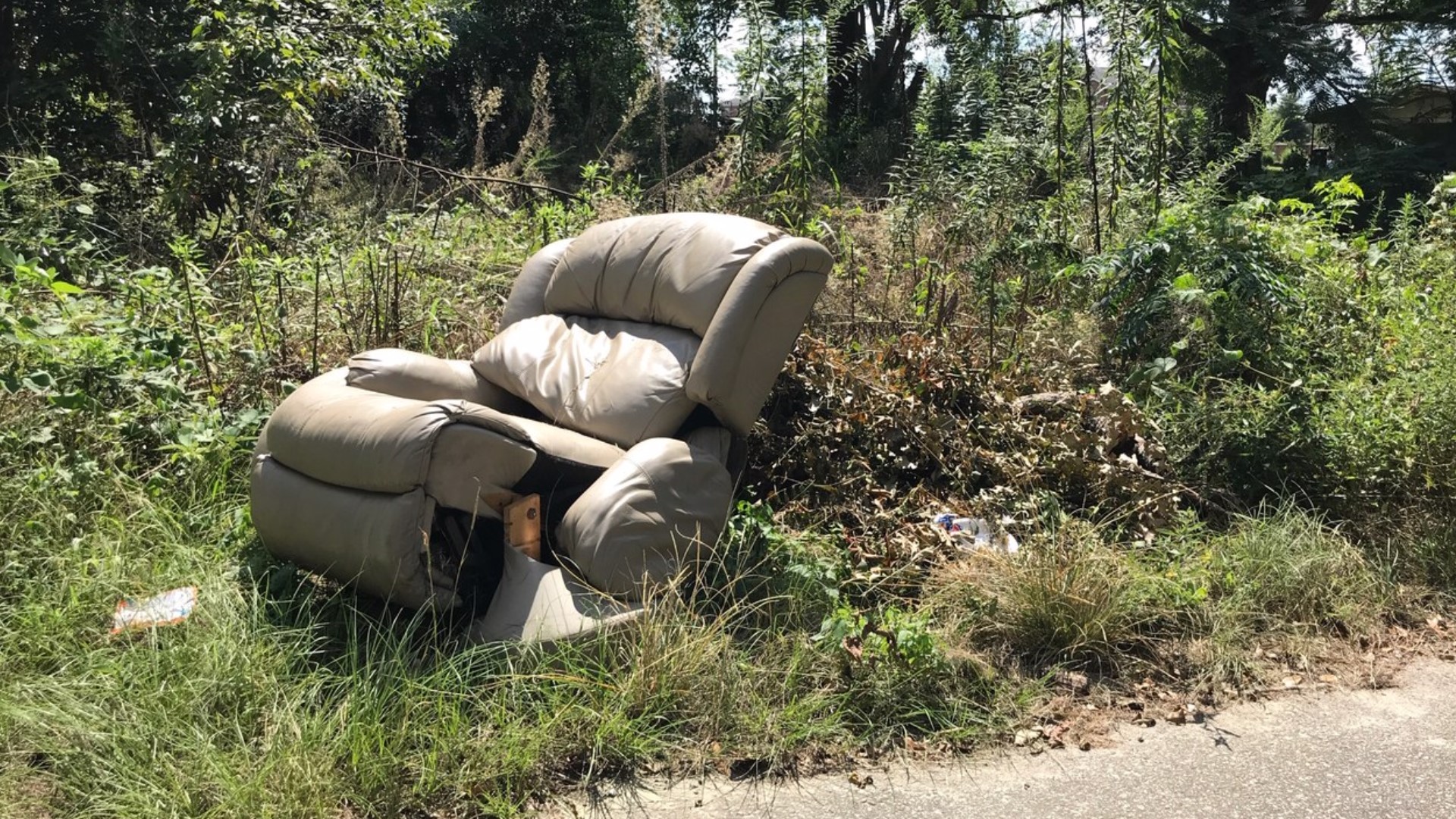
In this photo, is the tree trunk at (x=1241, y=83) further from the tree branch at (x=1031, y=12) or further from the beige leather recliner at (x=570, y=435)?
the beige leather recliner at (x=570, y=435)

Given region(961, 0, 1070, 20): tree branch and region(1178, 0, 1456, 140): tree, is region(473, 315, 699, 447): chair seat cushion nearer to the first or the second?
region(961, 0, 1070, 20): tree branch

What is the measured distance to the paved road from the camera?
242 centimetres

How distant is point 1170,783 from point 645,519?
1484 millimetres

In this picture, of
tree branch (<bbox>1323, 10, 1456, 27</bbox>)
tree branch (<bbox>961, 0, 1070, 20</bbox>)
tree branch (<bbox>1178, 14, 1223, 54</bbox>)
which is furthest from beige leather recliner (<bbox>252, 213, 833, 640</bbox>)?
tree branch (<bbox>1323, 10, 1456, 27</bbox>)

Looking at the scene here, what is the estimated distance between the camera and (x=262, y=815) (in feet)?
7.24

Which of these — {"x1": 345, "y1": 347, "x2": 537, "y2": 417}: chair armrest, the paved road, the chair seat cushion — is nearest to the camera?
the paved road

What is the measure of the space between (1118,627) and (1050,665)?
0.80ft

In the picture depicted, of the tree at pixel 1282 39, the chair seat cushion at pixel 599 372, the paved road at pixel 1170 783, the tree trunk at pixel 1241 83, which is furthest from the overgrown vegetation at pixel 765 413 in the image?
the tree trunk at pixel 1241 83

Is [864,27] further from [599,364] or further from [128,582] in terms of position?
[128,582]

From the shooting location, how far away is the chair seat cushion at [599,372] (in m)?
3.32

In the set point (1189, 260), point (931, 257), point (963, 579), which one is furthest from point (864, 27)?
point (963, 579)

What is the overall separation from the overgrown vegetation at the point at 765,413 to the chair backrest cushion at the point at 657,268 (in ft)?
2.51

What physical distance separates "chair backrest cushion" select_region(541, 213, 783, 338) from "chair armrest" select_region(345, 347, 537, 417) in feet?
1.33

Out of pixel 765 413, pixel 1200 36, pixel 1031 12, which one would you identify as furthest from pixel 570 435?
pixel 1200 36
